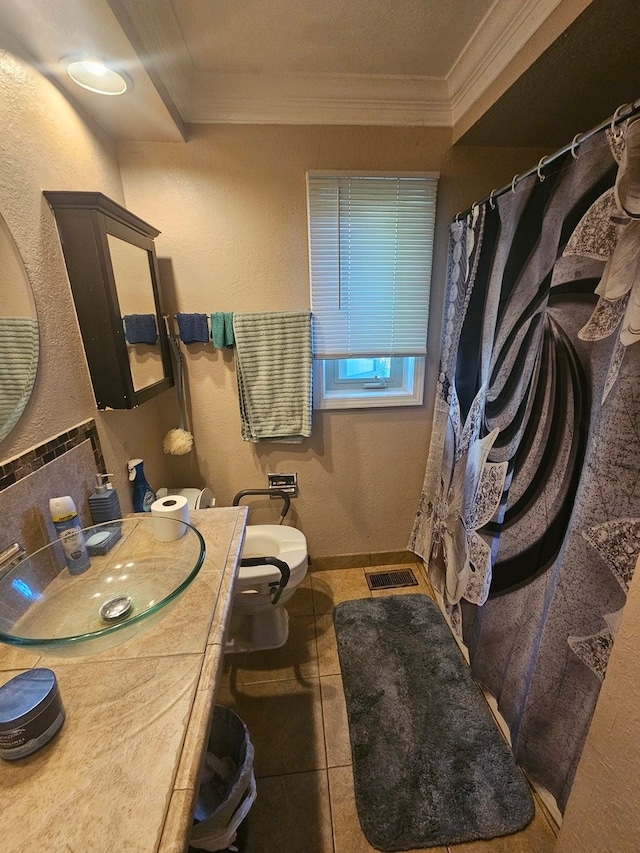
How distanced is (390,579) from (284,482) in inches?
33.2

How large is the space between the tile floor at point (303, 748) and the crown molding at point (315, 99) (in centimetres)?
223

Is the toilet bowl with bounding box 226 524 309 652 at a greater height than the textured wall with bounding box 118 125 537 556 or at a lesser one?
lesser

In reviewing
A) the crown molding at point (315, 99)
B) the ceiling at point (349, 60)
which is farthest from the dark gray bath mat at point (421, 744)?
the crown molding at point (315, 99)

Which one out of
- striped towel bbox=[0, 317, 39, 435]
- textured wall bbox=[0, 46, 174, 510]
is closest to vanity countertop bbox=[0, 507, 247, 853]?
textured wall bbox=[0, 46, 174, 510]

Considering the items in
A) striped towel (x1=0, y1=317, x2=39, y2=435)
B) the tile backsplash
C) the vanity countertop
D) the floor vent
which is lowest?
the floor vent

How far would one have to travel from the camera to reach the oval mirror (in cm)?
76

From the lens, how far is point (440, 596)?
176 centimetres

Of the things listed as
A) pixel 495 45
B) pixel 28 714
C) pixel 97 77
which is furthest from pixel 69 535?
pixel 495 45

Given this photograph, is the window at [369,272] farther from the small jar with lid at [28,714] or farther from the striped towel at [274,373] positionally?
the small jar with lid at [28,714]

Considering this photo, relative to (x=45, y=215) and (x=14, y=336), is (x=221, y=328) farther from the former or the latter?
(x=14, y=336)

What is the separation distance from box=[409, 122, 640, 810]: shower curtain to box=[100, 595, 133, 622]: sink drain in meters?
1.08

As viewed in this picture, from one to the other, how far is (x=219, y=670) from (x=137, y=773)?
0.55 feet

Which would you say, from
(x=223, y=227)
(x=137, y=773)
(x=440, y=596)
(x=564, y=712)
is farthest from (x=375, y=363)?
(x=137, y=773)

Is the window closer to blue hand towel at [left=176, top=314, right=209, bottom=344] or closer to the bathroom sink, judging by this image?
blue hand towel at [left=176, top=314, right=209, bottom=344]
